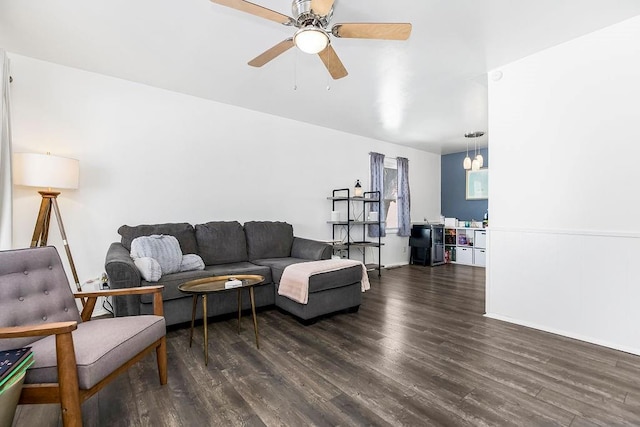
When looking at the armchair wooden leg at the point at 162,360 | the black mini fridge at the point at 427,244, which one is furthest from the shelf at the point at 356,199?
the armchair wooden leg at the point at 162,360

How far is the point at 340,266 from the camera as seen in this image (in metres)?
3.30

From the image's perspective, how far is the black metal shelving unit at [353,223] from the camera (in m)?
5.27

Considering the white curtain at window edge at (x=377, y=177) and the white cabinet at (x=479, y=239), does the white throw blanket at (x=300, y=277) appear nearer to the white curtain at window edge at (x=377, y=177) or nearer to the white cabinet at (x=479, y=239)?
the white curtain at window edge at (x=377, y=177)

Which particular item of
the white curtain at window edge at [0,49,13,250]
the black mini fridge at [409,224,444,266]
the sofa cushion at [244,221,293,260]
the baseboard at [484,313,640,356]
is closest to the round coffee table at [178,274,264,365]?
the sofa cushion at [244,221,293,260]

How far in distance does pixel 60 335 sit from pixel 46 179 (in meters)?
2.08

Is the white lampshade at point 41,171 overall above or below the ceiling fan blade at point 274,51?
below

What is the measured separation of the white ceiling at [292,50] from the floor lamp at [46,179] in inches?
42.8

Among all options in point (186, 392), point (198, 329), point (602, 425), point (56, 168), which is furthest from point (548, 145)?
point (56, 168)

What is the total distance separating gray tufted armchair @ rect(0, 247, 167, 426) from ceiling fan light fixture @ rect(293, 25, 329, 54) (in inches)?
75.7

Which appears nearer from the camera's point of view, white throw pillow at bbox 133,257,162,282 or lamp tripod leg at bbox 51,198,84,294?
white throw pillow at bbox 133,257,162,282

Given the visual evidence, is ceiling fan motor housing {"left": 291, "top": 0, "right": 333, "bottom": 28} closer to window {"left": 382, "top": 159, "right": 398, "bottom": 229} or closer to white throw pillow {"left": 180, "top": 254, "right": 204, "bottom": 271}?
white throw pillow {"left": 180, "top": 254, "right": 204, "bottom": 271}

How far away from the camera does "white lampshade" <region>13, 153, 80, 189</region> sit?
8.56 feet

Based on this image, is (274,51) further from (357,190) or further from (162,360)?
(357,190)

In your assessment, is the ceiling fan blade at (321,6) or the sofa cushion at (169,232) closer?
the ceiling fan blade at (321,6)
